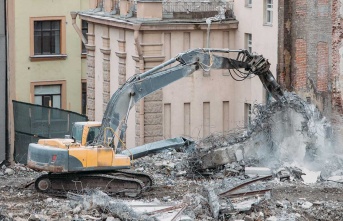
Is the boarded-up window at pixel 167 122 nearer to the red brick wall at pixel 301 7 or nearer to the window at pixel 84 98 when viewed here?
the red brick wall at pixel 301 7

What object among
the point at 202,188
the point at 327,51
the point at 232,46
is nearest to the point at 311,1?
the point at 327,51

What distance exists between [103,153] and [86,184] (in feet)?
3.31

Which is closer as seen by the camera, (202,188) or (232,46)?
(202,188)

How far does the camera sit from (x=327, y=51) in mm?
47312

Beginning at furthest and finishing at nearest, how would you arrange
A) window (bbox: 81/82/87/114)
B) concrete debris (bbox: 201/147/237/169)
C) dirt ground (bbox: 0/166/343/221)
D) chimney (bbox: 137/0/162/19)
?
window (bbox: 81/82/87/114) < chimney (bbox: 137/0/162/19) < concrete debris (bbox: 201/147/237/169) < dirt ground (bbox: 0/166/343/221)

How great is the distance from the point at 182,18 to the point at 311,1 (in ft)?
19.1

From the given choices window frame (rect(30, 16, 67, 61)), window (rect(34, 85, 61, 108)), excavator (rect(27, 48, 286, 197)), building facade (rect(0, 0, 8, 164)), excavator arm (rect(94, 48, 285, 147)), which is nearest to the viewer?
excavator (rect(27, 48, 286, 197))

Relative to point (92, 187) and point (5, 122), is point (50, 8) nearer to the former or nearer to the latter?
point (5, 122)

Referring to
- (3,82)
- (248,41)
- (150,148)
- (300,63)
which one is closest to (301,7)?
(300,63)

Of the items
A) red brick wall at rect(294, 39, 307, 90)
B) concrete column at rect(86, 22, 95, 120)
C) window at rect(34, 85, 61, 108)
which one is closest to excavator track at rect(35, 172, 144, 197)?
red brick wall at rect(294, 39, 307, 90)

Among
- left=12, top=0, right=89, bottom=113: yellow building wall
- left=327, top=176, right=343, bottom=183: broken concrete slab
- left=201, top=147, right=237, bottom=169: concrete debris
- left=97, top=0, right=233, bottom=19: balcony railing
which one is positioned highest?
left=97, top=0, right=233, bottom=19: balcony railing

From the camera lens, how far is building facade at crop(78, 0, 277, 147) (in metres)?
51.6

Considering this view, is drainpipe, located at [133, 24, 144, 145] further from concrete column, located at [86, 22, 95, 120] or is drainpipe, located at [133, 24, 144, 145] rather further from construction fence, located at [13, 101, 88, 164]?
concrete column, located at [86, 22, 95, 120]

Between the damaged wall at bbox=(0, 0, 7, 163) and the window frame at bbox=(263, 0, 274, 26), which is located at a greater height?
the window frame at bbox=(263, 0, 274, 26)
